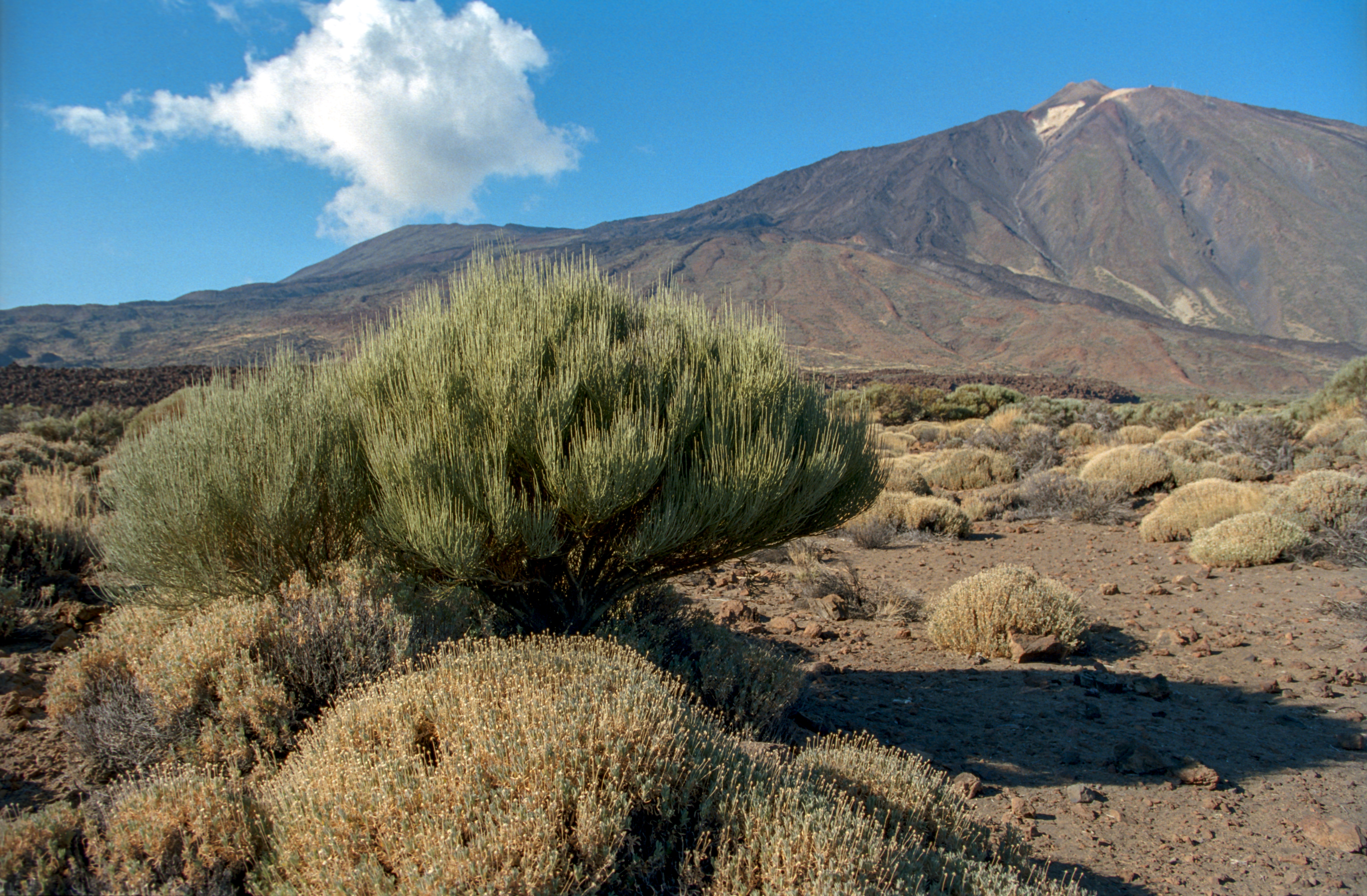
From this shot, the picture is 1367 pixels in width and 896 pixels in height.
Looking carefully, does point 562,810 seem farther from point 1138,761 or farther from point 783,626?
point 783,626

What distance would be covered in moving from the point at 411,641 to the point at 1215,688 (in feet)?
21.3

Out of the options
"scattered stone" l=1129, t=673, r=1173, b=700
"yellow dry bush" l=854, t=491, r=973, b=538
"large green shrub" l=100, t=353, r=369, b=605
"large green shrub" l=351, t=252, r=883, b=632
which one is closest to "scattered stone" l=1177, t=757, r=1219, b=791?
"scattered stone" l=1129, t=673, r=1173, b=700

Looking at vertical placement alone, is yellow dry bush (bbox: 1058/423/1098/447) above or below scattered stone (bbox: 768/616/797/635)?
above

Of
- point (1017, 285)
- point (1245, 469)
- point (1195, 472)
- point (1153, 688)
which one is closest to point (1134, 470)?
point (1195, 472)

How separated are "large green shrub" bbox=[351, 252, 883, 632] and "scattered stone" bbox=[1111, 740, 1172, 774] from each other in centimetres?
237

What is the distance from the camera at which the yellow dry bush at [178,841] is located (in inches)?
104

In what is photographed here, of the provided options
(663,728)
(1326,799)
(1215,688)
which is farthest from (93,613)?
(1215,688)

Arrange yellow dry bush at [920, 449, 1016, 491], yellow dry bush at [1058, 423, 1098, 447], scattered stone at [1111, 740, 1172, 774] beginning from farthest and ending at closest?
yellow dry bush at [1058, 423, 1098, 447] < yellow dry bush at [920, 449, 1016, 491] < scattered stone at [1111, 740, 1172, 774]

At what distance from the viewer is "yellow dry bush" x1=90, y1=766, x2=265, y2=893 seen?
2.64 meters

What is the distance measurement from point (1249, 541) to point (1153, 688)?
451 centimetres

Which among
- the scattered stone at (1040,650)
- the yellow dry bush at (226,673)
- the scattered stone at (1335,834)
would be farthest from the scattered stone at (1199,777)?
the yellow dry bush at (226,673)

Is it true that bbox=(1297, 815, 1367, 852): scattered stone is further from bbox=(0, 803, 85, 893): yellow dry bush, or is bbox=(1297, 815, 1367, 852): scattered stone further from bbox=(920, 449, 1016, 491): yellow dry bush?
bbox=(920, 449, 1016, 491): yellow dry bush

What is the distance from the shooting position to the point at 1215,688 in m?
6.37

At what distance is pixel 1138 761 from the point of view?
16.3ft
